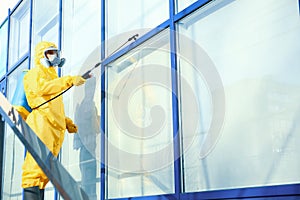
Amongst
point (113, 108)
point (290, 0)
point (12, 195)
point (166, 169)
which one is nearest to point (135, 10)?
point (113, 108)

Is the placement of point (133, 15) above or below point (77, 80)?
above

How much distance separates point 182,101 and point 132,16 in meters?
0.79

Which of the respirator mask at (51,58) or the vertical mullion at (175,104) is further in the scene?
the respirator mask at (51,58)

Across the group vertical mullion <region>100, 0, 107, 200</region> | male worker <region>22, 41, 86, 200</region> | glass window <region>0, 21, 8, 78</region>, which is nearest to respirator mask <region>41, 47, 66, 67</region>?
male worker <region>22, 41, 86, 200</region>

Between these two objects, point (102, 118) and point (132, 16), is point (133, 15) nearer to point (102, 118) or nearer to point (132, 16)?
point (132, 16)

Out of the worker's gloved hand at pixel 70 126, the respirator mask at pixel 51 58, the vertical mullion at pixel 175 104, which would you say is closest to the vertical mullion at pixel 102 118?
the worker's gloved hand at pixel 70 126

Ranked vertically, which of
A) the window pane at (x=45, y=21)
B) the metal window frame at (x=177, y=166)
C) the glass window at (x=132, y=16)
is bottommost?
the metal window frame at (x=177, y=166)

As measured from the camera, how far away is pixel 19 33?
491 cm

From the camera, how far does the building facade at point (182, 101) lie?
1.73 meters

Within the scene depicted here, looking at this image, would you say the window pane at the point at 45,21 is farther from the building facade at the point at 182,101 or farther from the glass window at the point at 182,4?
the glass window at the point at 182,4

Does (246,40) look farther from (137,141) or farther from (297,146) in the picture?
(137,141)

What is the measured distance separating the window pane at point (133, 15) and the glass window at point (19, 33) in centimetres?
179

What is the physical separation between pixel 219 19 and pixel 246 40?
0.23 m

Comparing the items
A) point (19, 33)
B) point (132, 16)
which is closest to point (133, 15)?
point (132, 16)
